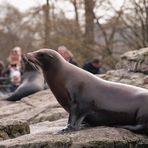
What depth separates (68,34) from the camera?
2203 cm

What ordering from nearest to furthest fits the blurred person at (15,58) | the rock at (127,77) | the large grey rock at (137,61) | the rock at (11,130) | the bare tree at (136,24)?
the rock at (11,130)
the rock at (127,77)
the large grey rock at (137,61)
the blurred person at (15,58)
the bare tree at (136,24)

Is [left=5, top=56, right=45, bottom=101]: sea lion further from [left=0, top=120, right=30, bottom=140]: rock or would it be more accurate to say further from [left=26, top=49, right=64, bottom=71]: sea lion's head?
[left=26, top=49, right=64, bottom=71]: sea lion's head

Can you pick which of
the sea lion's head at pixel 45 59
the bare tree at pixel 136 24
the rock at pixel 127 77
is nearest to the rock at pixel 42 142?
the sea lion's head at pixel 45 59

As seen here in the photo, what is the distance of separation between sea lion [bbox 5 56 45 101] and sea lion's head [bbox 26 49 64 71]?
707 cm

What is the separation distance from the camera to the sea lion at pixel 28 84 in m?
13.6

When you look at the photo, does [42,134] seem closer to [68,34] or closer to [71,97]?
[71,97]

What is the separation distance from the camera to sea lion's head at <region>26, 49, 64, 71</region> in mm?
6426

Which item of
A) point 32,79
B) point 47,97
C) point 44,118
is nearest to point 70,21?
point 32,79

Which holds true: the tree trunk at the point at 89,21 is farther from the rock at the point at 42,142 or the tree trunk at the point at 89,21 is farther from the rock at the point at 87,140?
the rock at the point at 42,142

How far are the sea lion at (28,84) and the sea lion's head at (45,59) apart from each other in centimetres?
707

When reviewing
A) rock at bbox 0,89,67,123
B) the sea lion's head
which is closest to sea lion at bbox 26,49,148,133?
the sea lion's head

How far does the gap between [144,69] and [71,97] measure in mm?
5327

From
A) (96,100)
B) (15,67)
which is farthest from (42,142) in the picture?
(15,67)

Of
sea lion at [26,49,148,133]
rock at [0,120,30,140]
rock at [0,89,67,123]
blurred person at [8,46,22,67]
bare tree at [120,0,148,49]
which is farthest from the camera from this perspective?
bare tree at [120,0,148,49]
